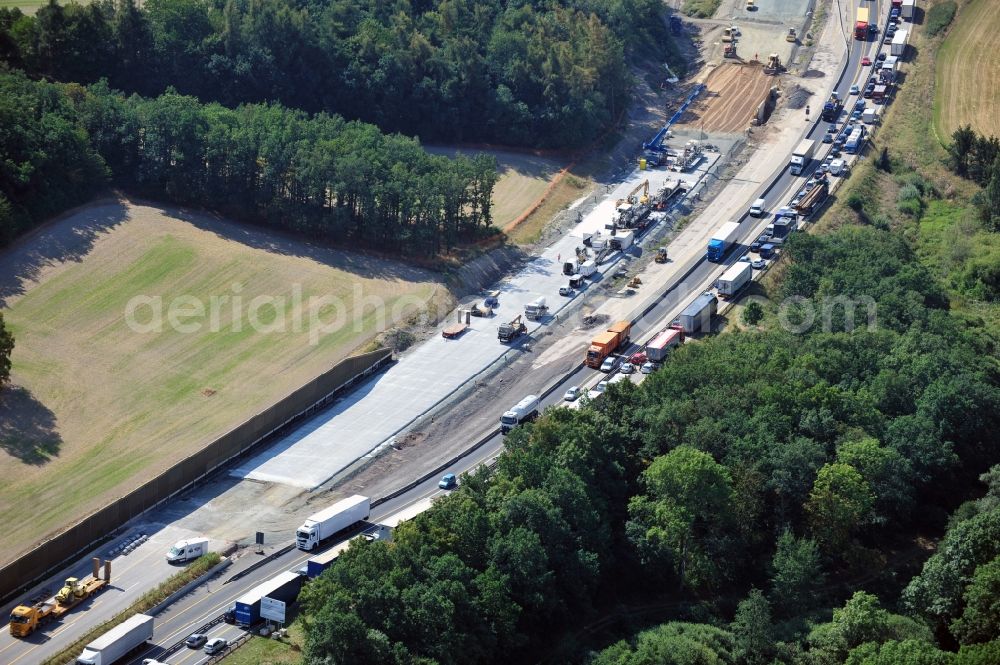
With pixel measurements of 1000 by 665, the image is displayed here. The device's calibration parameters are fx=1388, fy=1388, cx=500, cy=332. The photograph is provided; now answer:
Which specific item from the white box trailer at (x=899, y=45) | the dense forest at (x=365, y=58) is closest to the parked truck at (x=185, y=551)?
the dense forest at (x=365, y=58)

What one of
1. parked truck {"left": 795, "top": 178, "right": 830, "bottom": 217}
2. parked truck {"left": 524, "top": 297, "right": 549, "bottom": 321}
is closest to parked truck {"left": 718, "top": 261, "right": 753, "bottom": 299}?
parked truck {"left": 524, "top": 297, "right": 549, "bottom": 321}

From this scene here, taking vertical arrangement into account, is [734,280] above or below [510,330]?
above

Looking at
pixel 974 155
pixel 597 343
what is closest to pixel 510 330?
pixel 597 343

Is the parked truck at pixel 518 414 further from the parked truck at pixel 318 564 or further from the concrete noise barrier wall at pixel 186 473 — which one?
the parked truck at pixel 318 564

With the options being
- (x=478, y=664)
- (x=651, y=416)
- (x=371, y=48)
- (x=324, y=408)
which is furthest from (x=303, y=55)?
(x=478, y=664)

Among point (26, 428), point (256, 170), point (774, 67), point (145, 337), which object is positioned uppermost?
point (774, 67)

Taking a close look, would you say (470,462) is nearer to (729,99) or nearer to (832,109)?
(832,109)
